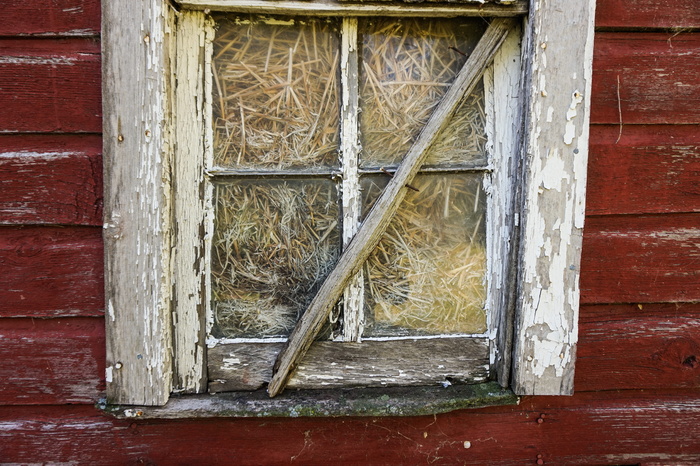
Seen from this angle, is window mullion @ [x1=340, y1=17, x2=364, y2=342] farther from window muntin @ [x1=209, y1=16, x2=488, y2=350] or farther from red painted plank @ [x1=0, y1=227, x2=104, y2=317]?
red painted plank @ [x1=0, y1=227, x2=104, y2=317]

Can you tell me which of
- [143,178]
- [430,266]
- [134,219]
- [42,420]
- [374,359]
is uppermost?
[143,178]

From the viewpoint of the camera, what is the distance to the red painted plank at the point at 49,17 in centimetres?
127

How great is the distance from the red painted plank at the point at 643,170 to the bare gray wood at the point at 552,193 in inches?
3.8

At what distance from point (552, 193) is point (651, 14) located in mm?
611

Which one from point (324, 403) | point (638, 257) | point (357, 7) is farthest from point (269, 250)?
point (638, 257)

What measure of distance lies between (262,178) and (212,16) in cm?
49

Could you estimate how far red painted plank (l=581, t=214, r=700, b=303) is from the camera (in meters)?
1.38

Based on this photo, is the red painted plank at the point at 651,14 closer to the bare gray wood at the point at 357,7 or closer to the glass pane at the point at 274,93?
the bare gray wood at the point at 357,7

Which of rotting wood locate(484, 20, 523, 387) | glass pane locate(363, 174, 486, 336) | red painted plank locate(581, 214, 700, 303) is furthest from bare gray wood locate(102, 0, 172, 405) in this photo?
red painted plank locate(581, 214, 700, 303)

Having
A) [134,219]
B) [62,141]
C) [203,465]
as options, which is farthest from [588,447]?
[62,141]

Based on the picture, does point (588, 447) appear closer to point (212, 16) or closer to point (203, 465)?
point (203, 465)

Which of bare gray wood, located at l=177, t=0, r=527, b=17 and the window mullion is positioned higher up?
bare gray wood, located at l=177, t=0, r=527, b=17

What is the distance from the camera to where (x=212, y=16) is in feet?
4.42

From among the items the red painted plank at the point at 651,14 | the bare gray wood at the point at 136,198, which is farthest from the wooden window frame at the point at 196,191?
the red painted plank at the point at 651,14
